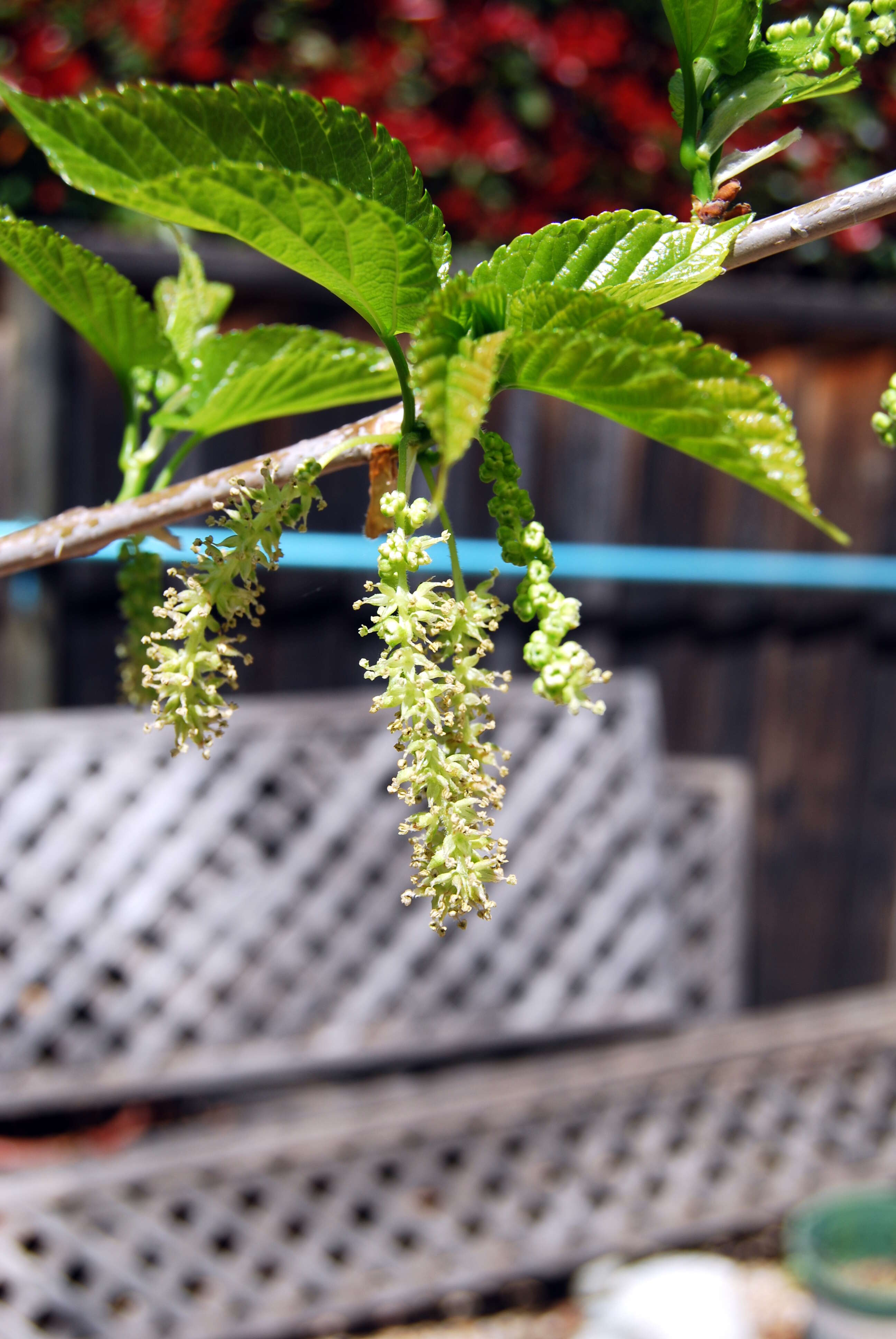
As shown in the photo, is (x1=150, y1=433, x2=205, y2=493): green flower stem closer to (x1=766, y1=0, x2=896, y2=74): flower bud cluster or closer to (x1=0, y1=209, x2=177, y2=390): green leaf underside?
(x1=0, y1=209, x2=177, y2=390): green leaf underside

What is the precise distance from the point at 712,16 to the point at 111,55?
92.5 inches

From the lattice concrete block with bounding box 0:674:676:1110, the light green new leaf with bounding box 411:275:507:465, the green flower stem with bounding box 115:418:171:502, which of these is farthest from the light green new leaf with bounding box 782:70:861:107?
the lattice concrete block with bounding box 0:674:676:1110

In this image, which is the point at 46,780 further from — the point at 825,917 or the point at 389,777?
the point at 825,917

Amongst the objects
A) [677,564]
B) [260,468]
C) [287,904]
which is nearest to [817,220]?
[260,468]

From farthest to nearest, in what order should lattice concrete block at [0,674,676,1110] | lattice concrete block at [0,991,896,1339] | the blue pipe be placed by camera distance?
the blue pipe < lattice concrete block at [0,674,676,1110] < lattice concrete block at [0,991,896,1339]

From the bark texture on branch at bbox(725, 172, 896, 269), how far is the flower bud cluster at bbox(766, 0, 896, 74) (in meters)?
0.05

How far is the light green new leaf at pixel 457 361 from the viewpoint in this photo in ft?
0.73

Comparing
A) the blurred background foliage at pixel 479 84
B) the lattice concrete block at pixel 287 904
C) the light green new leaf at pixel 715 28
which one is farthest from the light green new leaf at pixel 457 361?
the blurred background foliage at pixel 479 84

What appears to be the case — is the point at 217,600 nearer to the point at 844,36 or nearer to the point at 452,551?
the point at 452,551

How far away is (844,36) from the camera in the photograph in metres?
0.32

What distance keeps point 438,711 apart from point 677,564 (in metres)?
1.88

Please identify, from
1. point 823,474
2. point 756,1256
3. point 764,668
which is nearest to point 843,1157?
point 756,1256

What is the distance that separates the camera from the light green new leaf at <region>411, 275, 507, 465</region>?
0.73ft

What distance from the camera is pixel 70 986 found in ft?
5.56
